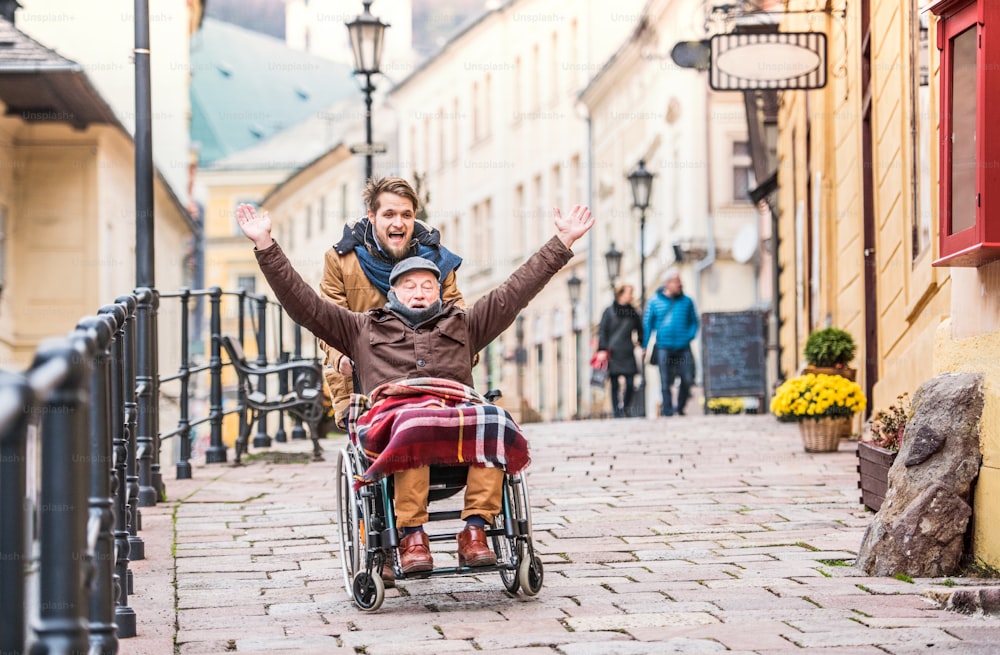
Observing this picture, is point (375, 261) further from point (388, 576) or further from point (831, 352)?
point (831, 352)

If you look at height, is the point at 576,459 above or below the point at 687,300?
below

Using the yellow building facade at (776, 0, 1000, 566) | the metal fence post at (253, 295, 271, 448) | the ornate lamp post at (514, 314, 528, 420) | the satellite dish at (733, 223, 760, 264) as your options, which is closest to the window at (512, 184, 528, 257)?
the ornate lamp post at (514, 314, 528, 420)

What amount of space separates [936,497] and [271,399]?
749 centimetres

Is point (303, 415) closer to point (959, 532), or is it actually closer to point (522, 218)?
point (959, 532)

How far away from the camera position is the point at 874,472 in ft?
26.3

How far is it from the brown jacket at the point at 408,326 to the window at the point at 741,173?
2363 cm

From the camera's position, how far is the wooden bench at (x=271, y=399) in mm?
12422

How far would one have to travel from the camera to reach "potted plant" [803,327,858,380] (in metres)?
13.0

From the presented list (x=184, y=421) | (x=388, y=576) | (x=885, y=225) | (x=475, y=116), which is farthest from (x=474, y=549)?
(x=475, y=116)

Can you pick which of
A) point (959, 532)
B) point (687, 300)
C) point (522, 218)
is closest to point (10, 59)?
point (687, 300)

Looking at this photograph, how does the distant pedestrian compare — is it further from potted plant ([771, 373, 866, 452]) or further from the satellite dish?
potted plant ([771, 373, 866, 452])

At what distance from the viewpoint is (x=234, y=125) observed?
83.2m

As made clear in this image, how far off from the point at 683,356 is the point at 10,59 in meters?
8.88

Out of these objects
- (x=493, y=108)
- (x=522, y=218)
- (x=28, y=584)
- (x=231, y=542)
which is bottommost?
(x=231, y=542)
